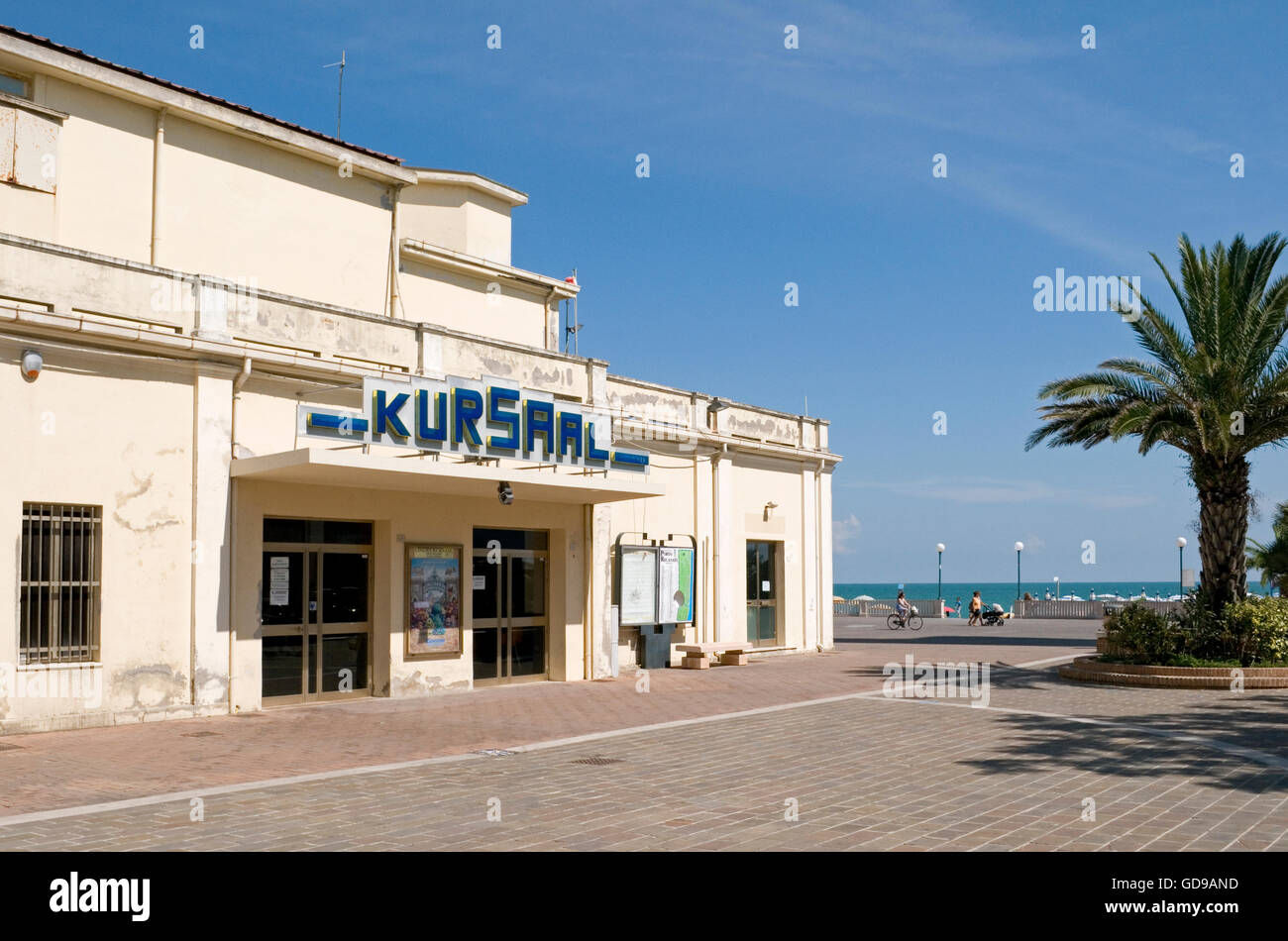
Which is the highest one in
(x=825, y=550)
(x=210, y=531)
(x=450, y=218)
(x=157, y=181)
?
(x=450, y=218)

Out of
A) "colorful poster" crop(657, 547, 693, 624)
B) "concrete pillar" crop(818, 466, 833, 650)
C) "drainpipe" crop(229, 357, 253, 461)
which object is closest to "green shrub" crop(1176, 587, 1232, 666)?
"colorful poster" crop(657, 547, 693, 624)

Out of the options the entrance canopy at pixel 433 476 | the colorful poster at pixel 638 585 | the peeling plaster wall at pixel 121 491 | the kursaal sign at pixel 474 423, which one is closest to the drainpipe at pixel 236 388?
the entrance canopy at pixel 433 476

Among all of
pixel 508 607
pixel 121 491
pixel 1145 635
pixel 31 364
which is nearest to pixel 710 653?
pixel 508 607

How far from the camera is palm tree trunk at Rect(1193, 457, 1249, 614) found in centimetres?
1970

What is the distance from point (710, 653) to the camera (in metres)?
23.5

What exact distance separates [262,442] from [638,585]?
8735mm

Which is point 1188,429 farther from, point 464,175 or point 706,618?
point 464,175

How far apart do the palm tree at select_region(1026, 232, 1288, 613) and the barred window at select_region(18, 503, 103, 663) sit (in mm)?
15657

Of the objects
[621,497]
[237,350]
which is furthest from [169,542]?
[621,497]

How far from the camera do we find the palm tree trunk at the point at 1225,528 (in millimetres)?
19703

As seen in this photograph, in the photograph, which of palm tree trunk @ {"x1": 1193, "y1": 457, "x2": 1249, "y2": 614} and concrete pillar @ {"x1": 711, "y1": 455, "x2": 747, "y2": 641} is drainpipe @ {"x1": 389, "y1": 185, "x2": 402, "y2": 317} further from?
palm tree trunk @ {"x1": 1193, "y1": 457, "x2": 1249, "y2": 614}

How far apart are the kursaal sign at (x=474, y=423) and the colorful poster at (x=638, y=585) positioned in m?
2.64

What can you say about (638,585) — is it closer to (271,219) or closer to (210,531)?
(210,531)
